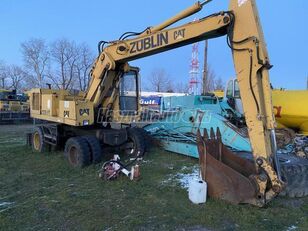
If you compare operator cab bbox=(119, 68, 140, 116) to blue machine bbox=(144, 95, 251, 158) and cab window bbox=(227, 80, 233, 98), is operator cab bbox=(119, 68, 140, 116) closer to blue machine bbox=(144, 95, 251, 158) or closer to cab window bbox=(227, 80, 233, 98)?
blue machine bbox=(144, 95, 251, 158)

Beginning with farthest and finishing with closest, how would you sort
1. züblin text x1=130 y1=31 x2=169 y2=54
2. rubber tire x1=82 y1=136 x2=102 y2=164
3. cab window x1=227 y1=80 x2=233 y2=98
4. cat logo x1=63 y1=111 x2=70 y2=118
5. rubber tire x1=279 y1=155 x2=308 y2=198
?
1. cab window x1=227 y1=80 x2=233 y2=98
2. cat logo x1=63 y1=111 x2=70 y2=118
3. rubber tire x1=82 y1=136 x2=102 y2=164
4. züblin text x1=130 y1=31 x2=169 y2=54
5. rubber tire x1=279 y1=155 x2=308 y2=198

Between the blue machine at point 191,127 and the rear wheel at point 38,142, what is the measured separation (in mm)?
3121

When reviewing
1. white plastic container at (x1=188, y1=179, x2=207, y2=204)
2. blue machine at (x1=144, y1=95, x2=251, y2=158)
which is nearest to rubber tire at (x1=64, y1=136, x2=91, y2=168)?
blue machine at (x1=144, y1=95, x2=251, y2=158)

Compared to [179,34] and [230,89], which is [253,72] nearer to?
[179,34]

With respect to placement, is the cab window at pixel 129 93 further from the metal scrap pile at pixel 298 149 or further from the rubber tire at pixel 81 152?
the metal scrap pile at pixel 298 149

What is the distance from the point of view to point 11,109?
23.6 metres

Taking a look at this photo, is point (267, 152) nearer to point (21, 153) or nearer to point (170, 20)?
point (170, 20)

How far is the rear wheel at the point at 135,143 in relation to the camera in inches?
343

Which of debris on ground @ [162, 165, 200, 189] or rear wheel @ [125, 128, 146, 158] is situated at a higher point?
rear wheel @ [125, 128, 146, 158]

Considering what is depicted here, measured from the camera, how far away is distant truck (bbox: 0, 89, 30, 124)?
21.7 m

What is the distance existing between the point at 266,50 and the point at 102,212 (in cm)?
340

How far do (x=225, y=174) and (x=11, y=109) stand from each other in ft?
70.3

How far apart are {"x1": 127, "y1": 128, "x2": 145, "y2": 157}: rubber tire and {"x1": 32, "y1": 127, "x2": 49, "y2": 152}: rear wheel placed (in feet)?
8.76

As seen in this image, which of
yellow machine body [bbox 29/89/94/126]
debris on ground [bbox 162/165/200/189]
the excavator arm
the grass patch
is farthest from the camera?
yellow machine body [bbox 29/89/94/126]
